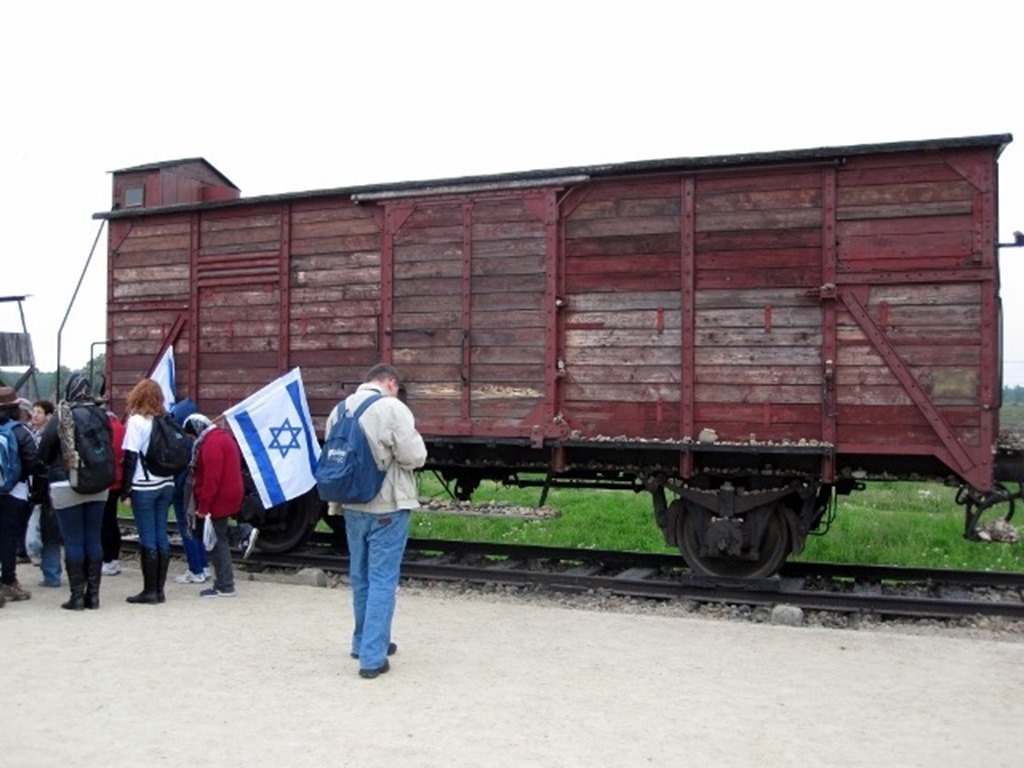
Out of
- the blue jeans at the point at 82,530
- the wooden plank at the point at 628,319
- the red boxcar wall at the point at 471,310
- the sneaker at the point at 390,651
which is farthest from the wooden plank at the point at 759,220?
the blue jeans at the point at 82,530

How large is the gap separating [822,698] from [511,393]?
14.6ft

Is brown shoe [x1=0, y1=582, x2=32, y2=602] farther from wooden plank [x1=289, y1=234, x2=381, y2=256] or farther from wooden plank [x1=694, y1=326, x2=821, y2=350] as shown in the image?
wooden plank [x1=694, y1=326, x2=821, y2=350]

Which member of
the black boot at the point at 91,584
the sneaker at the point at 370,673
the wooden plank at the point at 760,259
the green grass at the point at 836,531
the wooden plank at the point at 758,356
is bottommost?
the green grass at the point at 836,531

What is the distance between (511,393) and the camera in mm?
9297

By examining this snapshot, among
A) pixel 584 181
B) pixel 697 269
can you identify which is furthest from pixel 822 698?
pixel 584 181

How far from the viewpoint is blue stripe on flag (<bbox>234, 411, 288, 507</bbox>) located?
9.40m

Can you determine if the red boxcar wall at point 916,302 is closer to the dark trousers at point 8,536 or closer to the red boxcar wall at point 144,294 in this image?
the dark trousers at point 8,536

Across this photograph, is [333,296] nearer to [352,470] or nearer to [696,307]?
[696,307]

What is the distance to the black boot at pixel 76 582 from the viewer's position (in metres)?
7.66

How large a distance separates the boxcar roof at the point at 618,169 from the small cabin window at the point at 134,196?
2.60 ft

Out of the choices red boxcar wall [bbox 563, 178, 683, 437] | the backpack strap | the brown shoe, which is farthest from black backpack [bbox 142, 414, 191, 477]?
red boxcar wall [bbox 563, 178, 683, 437]

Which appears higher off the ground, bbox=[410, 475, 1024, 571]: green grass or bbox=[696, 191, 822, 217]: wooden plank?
→ bbox=[696, 191, 822, 217]: wooden plank

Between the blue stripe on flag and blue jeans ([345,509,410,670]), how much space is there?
3432 mm

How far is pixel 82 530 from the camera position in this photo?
7793 mm
